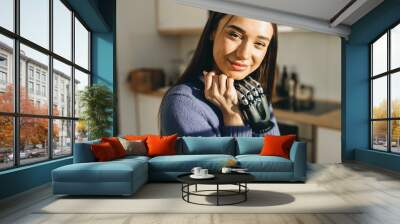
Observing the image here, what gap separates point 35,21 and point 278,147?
4306 millimetres

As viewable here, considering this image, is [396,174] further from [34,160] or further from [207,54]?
[34,160]

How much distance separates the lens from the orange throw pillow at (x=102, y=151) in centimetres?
582

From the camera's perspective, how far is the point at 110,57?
29.0ft

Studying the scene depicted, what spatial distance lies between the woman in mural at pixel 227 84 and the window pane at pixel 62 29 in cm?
249

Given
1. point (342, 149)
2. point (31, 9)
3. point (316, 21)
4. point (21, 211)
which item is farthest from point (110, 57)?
point (342, 149)

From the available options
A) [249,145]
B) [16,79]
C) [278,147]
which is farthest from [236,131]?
[16,79]

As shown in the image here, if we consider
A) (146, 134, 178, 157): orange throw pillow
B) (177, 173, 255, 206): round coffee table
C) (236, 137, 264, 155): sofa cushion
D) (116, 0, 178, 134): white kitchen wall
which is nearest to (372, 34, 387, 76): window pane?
(236, 137, 264, 155): sofa cushion

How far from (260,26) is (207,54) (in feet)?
4.44

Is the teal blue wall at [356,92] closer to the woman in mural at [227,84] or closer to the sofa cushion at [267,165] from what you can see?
the woman in mural at [227,84]

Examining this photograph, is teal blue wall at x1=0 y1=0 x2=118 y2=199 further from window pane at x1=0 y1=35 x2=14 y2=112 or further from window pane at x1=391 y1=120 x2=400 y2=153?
window pane at x1=391 y1=120 x2=400 y2=153

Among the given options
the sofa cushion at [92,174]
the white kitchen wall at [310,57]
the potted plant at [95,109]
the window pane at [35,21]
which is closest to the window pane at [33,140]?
the sofa cushion at [92,174]

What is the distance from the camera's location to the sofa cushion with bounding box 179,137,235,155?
7027 millimetres

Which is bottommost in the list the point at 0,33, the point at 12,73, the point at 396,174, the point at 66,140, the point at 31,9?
the point at 396,174

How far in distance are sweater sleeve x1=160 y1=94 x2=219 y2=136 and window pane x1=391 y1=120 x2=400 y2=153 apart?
364 centimetres
